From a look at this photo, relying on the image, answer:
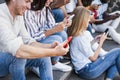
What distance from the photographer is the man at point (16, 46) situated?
219cm

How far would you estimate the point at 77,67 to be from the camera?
11.6 feet

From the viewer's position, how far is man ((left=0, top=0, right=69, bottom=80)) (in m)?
2.19

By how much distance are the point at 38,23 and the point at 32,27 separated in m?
0.13

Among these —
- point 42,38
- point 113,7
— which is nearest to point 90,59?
point 42,38

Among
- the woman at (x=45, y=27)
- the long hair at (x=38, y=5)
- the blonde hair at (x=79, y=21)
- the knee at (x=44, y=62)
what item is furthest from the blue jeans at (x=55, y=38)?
the knee at (x=44, y=62)

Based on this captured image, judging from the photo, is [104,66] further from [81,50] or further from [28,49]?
[28,49]

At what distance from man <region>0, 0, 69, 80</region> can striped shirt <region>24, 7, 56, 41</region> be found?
469 millimetres

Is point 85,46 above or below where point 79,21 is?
below

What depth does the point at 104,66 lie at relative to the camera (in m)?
3.49

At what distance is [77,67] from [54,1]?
2.72 ft

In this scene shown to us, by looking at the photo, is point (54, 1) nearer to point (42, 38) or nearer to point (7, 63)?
point (42, 38)

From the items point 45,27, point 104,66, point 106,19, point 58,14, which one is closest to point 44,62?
point 45,27

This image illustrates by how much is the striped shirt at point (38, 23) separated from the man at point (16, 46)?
47 centimetres

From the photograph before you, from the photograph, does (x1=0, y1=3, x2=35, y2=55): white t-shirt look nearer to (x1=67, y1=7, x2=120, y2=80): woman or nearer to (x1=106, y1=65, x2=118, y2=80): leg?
(x1=67, y1=7, x2=120, y2=80): woman
